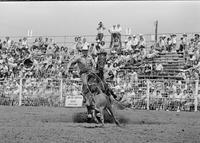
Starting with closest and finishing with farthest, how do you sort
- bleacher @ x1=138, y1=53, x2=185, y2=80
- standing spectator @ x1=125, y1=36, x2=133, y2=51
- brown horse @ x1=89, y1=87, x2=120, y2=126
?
brown horse @ x1=89, y1=87, x2=120, y2=126, bleacher @ x1=138, y1=53, x2=185, y2=80, standing spectator @ x1=125, y1=36, x2=133, y2=51

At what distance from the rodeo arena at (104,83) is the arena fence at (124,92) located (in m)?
0.03

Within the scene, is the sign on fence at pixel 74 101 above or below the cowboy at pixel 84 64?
below

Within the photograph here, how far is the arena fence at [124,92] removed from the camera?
15.7 meters

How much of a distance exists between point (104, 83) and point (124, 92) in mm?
5523

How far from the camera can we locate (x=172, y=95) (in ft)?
52.4

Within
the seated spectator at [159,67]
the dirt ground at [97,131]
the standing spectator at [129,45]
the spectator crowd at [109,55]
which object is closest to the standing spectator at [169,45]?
the spectator crowd at [109,55]

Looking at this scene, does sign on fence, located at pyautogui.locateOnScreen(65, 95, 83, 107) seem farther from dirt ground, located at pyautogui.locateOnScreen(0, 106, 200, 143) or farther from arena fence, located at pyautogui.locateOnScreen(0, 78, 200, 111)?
dirt ground, located at pyautogui.locateOnScreen(0, 106, 200, 143)

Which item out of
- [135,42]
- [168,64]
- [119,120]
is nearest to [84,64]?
[119,120]

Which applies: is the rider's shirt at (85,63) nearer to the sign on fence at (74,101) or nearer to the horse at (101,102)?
A: the horse at (101,102)

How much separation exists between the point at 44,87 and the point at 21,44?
1.93 meters

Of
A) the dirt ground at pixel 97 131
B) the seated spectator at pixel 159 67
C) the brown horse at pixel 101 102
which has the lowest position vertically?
the dirt ground at pixel 97 131

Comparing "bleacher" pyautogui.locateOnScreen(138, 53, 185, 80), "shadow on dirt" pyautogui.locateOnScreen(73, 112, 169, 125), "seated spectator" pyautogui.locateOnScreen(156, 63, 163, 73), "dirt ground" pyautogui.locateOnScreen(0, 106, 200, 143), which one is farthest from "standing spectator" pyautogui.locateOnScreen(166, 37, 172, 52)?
"shadow on dirt" pyautogui.locateOnScreen(73, 112, 169, 125)

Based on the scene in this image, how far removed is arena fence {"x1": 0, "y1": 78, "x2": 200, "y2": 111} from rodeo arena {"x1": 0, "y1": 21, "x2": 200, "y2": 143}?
0.10 ft

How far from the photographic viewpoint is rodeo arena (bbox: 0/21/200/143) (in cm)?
1141
